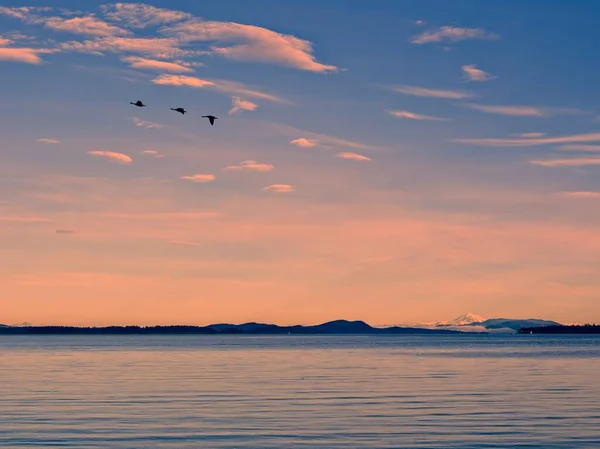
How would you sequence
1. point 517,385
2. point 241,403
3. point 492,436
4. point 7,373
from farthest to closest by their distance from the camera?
1. point 7,373
2. point 517,385
3. point 241,403
4. point 492,436

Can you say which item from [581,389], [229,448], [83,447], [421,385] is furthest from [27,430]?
[581,389]

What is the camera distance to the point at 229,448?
→ 35.4 metres

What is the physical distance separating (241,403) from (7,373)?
42.0m

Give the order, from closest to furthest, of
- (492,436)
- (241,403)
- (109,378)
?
(492,436)
(241,403)
(109,378)

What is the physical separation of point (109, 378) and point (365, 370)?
85.9ft

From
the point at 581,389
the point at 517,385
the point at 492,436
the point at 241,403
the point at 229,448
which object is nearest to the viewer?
the point at 229,448

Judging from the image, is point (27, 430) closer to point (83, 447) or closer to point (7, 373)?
point (83, 447)

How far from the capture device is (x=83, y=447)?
3600 cm

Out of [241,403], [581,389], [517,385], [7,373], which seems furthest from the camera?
[7,373]

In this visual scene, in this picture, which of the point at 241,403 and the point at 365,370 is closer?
the point at 241,403

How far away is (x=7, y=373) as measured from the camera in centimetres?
8675

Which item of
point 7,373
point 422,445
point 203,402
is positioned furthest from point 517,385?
point 7,373

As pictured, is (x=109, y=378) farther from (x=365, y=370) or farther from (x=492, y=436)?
(x=492, y=436)

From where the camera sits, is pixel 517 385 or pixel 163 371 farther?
pixel 163 371
